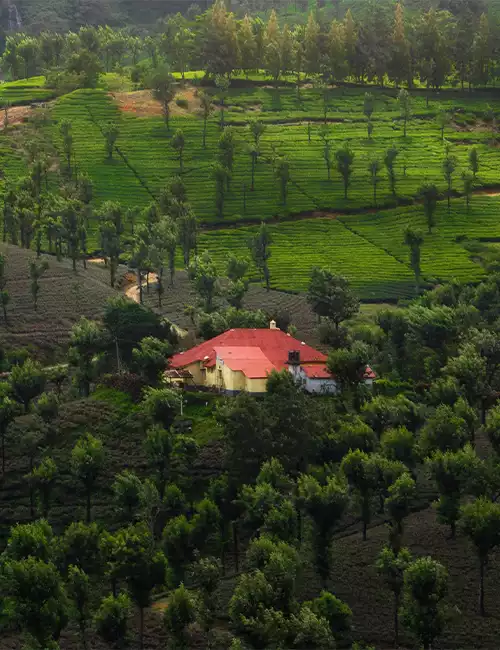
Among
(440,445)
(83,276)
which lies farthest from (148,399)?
(83,276)

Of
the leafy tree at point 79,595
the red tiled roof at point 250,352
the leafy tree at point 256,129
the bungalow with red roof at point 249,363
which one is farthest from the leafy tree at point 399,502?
the leafy tree at point 256,129

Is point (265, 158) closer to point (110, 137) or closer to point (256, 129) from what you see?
point (256, 129)

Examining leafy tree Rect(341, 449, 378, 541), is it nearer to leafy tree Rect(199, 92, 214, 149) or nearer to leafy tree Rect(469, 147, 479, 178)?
leafy tree Rect(469, 147, 479, 178)

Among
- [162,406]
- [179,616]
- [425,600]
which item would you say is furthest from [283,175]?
[179,616]

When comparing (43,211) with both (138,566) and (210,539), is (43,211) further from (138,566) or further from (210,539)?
(138,566)

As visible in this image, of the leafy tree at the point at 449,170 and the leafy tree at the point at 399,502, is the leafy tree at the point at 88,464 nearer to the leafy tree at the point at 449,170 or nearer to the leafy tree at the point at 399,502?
the leafy tree at the point at 399,502
